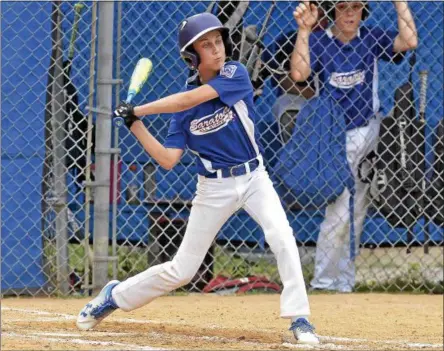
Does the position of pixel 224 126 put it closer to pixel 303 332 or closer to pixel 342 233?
pixel 303 332

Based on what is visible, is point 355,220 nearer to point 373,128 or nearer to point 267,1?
point 373,128

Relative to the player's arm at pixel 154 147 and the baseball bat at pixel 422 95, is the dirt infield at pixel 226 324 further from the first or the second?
the baseball bat at pixel 422 95

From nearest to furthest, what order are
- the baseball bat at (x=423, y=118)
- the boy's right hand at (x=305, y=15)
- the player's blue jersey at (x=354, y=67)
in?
the boy's right hand at (x=305, y=15)
the player's blue jersey at (x=354, y=67)
the baseball bat at (x=423, y=118)

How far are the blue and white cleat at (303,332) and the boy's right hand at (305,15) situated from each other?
8.79 feet

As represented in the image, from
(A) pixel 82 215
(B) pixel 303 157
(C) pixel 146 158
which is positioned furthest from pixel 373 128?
(A) pixel 82 215

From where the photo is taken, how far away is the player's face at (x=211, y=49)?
15.4 feet

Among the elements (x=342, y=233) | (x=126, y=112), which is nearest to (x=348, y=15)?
(x=342, y=233)

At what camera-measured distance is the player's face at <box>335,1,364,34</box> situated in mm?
6957

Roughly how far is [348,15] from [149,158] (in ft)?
5.40

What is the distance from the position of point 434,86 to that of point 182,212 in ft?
6.68

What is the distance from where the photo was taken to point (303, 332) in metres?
4.49

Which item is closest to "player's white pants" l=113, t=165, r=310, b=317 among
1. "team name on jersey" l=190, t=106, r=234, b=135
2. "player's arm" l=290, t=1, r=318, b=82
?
"team name on jersey" l=190, t=106, r=234, b=135

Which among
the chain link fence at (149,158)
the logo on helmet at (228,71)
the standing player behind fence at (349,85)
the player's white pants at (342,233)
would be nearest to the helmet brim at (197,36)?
the logo on helmet at (228,71)

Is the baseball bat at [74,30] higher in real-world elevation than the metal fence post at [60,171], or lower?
higher
